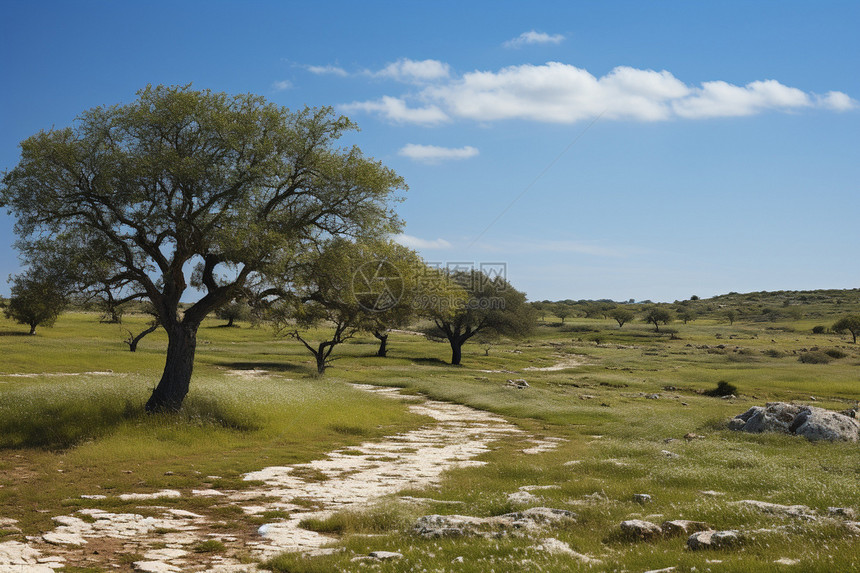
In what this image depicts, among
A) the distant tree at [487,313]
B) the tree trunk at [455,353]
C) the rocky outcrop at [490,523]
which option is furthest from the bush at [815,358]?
Result: the rocky outcrop at [490,523]

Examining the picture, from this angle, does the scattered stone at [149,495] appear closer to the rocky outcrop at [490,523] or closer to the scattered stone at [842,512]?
the rocky outcrop at [490,523]

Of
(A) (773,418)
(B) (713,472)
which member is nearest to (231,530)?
(B) (713,472)

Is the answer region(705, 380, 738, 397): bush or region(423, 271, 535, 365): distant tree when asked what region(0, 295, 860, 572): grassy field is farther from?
region(423, 271, 535, 365): distant tree

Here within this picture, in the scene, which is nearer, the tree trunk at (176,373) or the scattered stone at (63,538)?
the scattered stone at (63,538)

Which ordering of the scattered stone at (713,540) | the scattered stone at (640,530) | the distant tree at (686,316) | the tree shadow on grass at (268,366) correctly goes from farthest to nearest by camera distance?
1. the distant tree at (686,316)
2. the tree shadow on grass at (268,366)
3. the scattered stone at (640,530)
4. the scattered stone at (713,540)

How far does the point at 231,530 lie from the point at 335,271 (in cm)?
1280

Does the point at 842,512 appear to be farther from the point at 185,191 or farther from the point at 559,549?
the point at 185,191

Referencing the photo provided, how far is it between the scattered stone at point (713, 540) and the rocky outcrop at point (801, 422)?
17398 millimetres

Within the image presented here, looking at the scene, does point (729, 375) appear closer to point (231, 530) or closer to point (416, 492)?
point (416, 492)

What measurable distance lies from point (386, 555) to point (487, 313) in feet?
229

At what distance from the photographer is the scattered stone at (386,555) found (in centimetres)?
837

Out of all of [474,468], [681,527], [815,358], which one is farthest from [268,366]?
[815,358]

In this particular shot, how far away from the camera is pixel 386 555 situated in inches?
332

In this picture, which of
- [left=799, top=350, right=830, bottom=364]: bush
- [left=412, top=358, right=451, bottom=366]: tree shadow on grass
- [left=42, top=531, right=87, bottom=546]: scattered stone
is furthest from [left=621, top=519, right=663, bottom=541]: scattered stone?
[left=799, top=350, right=830, bottom=364]: bush
